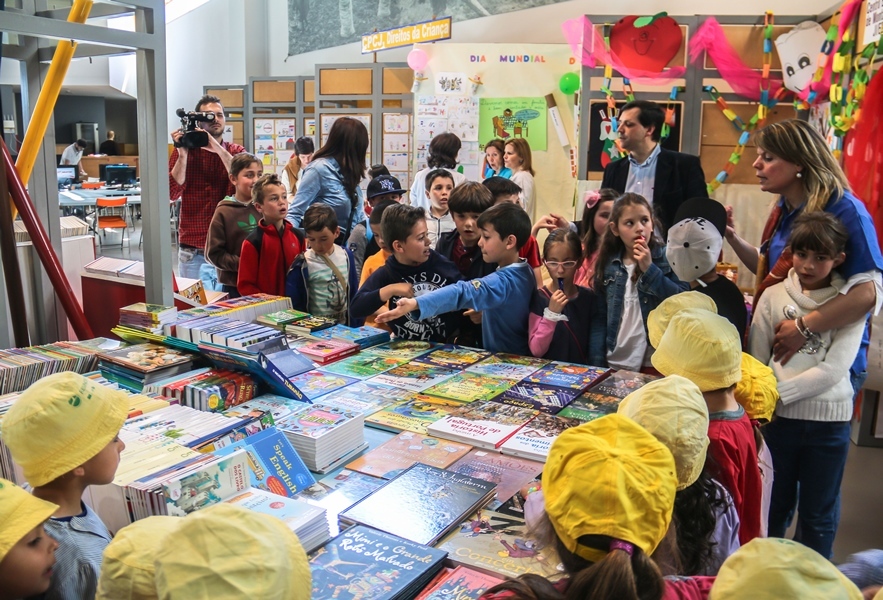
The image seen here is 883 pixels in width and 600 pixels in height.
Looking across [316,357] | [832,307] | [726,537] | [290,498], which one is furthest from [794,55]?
[290,498]

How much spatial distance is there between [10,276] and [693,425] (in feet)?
6.96

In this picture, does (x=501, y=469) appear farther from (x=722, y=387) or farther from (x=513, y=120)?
(x=513, y=120)

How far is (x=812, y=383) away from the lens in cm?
218

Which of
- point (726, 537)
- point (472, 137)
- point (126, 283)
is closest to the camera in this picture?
point (726, 537)

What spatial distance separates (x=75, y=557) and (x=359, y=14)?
9.46 meters

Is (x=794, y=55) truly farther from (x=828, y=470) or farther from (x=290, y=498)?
(x=290, y=498)

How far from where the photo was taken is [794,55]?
5.12 m

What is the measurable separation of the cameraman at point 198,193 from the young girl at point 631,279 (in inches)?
105

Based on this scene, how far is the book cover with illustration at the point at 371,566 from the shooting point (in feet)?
4.08

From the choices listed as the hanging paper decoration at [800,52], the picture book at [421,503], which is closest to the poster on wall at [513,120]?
the hanging paper decoration at [800,52]

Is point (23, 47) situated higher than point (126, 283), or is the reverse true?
point (23, 47)

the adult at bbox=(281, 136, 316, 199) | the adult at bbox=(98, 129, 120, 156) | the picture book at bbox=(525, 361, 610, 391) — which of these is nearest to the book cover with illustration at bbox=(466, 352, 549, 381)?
the picture book at bbox=(525, 361, 610, 391)

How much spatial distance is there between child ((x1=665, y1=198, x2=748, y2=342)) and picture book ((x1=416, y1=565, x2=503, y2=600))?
154 centimetres

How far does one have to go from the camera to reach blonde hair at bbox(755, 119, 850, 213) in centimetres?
230
